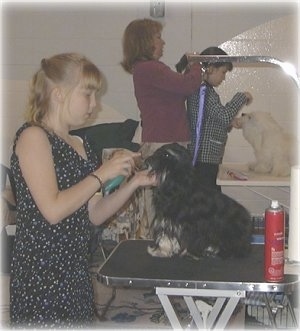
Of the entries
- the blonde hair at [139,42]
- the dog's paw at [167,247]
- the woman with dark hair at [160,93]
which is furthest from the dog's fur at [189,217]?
the blonde hair at [139,42]

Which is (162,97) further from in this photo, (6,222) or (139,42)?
(6,222)

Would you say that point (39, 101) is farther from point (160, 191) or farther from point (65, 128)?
point (160, 191)

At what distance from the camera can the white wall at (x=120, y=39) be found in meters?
4.44

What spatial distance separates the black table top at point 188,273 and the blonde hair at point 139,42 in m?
1.69

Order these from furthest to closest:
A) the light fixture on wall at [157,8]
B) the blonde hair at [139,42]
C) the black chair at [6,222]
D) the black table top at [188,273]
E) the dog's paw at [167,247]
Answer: the light fixture on wall at [157,8]
the black chair at [6,222]
the blonde hair at [139,42]
the dog's paw at [167,247]
the black table top at [188,273]

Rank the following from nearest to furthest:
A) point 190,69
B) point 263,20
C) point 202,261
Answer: point 202,261
point 190,69
point 263,20

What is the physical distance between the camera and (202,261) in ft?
6.49

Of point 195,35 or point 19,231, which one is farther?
point 195,35

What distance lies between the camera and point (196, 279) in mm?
1787

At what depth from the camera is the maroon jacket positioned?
133 inches

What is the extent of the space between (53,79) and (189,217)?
595 millimetres

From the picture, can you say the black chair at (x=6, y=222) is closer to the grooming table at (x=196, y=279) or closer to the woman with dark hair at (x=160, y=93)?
the woman with dark hair at (x=160, y=93)

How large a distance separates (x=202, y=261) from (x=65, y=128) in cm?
57

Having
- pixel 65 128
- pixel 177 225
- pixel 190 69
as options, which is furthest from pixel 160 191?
pixel 190 69
